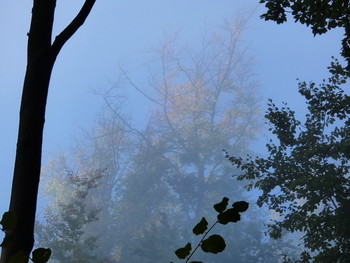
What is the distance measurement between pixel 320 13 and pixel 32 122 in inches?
101

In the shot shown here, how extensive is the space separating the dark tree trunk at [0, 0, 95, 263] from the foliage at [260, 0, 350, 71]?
208cm

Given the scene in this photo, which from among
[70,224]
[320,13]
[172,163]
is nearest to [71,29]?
[320,13]

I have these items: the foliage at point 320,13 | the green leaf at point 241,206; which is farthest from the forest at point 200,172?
the green leaf at point 241,206

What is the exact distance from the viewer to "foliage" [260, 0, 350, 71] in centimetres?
306

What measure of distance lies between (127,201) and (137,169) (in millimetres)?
2058

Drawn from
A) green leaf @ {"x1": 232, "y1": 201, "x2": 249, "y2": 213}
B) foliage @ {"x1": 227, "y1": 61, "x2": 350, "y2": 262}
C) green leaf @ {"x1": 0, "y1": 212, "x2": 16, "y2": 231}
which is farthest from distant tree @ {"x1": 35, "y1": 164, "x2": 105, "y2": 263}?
green leaf @ {"x1": 232, "y1": 201, "x2": 249, "y2": 213}

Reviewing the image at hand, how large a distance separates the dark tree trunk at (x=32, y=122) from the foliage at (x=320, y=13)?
6.83 ft

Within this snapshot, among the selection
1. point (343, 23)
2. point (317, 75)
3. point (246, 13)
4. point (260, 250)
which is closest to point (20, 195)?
point (343, 23)

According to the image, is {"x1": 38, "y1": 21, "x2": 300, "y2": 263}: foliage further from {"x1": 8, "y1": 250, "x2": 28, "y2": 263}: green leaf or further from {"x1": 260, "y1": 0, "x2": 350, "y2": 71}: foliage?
{"x1": 8, "y1": 250, "x2": 28, "y2": 263}: green leaf

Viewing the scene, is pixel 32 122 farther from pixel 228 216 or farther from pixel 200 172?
pixel 200 172

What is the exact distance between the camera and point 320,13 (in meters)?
3.21

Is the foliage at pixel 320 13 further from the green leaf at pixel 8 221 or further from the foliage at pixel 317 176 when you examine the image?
the green leaf at pixel 8 221

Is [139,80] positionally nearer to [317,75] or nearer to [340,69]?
[317,75]

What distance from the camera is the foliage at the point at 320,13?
306cm
